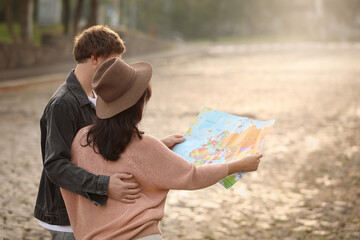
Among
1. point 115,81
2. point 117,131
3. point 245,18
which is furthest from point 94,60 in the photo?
point 245,18

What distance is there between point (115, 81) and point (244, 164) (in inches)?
29.2

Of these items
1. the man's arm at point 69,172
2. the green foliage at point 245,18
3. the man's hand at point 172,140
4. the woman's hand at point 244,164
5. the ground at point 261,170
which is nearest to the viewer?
the man's arm at point 69,172

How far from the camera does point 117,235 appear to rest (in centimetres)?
283

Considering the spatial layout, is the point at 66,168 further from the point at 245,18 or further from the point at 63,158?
the point at 245,18

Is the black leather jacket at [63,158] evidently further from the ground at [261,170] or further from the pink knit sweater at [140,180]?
the ground at [261,170]

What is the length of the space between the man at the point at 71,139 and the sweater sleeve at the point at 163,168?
0.29 ft

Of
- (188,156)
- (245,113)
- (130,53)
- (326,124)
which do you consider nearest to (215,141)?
(188,156)

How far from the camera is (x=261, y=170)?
319 inches

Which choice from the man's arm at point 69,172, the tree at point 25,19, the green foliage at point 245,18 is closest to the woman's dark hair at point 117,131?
the man's arm at point 69,172

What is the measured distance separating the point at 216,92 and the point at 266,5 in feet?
252

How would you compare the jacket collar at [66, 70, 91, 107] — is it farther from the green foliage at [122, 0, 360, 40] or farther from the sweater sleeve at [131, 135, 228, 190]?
the green foliage at [122, 0, 360, 40]

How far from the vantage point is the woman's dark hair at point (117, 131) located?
2.71 meters

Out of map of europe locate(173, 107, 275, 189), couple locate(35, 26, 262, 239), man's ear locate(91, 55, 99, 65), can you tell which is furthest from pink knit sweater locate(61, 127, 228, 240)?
man's ear locate(91, 55, 99, 65)

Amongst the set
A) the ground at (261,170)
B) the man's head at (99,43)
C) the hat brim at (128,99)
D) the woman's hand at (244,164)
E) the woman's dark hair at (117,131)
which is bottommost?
the ground at (261,170)
